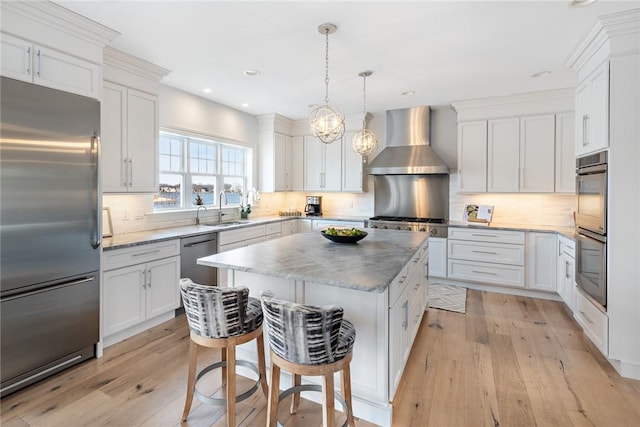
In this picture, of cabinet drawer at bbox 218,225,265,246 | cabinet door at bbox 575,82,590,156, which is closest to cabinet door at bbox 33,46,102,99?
cabinet drawer at bbox 218,225,265,246

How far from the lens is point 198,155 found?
4.54 m

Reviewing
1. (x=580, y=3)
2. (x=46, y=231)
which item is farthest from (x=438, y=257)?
(x=46, y=231)

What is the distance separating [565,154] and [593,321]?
7.67ft

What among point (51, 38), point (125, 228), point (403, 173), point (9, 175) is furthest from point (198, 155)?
point (403, 173)

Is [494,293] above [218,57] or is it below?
below

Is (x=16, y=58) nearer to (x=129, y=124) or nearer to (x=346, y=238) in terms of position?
(x=129, y=124)

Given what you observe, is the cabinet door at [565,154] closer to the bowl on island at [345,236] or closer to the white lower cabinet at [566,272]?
the white lower cabinet at [566,272]

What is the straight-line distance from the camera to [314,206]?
229 inches

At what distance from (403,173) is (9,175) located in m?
4.37

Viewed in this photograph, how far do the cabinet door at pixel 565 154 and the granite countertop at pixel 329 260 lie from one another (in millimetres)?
2623

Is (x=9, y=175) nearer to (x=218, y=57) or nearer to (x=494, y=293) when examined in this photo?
(x=218, y=57)

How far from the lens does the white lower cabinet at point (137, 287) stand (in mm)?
2707

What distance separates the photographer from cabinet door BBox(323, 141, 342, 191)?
18.3 ft

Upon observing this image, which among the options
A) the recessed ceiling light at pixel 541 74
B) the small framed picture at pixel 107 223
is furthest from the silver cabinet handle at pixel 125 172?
the recessed ceiling light at pixel 541 74
